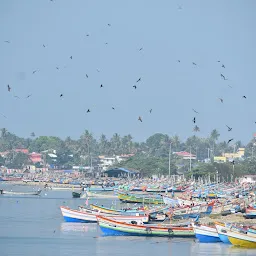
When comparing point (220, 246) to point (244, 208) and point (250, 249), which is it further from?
point (244, 208)

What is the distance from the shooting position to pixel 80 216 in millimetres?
86438

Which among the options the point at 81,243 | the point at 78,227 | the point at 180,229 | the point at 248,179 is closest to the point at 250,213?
the point at 78,227

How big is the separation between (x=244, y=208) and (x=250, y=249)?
968 inches

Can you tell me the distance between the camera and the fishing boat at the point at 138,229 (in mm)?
Result: 73375

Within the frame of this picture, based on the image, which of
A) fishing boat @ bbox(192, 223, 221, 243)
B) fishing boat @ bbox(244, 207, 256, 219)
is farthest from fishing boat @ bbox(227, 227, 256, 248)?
fishing boat @ bbox(244, 207, 256, 219)

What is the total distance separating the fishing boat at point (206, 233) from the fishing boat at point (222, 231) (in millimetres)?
1051

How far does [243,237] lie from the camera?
224ft

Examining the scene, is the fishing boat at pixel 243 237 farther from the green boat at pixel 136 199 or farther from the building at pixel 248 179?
the building at pixel 248 179

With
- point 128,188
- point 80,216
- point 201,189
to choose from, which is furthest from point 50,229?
point 128,188

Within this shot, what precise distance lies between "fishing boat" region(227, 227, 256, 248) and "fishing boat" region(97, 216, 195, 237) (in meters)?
5.30

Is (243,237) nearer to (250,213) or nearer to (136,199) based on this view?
(250,213)

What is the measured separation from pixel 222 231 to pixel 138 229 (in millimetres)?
7667

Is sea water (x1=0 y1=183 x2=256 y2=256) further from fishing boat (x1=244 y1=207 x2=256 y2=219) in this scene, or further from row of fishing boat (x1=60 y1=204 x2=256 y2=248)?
fishing boat (x1=244 y1=207 x2=256 y2=219)

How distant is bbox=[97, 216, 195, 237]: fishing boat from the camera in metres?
73.4
